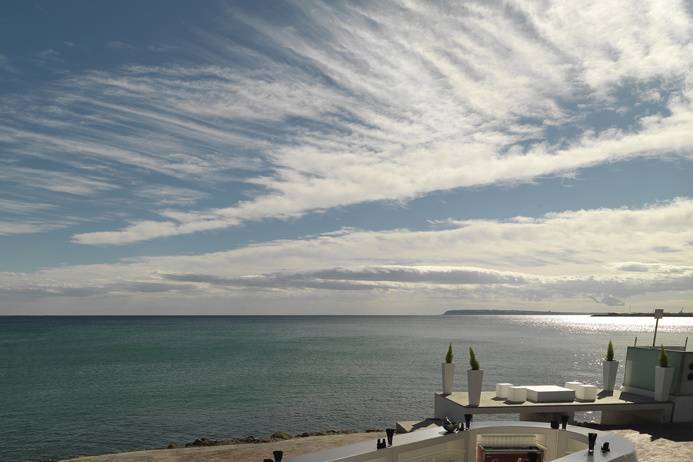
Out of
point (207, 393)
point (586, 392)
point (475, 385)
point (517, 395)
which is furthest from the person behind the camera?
point (207, 393)

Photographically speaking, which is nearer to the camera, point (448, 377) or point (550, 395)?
point (550, 395)

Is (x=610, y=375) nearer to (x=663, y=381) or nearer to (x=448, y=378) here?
(x=663, y=381)

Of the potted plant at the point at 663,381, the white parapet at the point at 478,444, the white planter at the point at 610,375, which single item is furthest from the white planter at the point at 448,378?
the white parapet at the point at 478,444

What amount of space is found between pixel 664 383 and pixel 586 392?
253 cm

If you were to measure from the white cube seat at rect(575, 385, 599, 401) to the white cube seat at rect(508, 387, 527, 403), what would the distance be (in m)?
1.74

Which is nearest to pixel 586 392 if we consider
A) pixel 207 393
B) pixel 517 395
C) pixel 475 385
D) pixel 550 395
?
pixel 550 395

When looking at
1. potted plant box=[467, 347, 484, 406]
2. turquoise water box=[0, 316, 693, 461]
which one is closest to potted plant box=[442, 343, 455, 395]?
potted plant box=[467, 347, 484, 406]

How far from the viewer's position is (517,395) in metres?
15.3

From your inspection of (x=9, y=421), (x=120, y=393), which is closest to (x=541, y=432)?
(x=9, y=421)

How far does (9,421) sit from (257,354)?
165 feet

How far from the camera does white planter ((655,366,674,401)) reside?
52.1 feet

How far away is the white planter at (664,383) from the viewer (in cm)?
1588

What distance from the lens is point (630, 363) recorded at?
701 inches

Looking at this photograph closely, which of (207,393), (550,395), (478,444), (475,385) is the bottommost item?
(207,393)
